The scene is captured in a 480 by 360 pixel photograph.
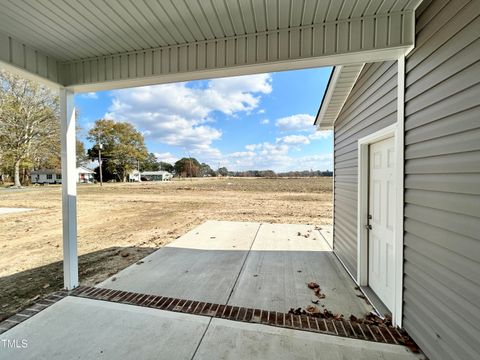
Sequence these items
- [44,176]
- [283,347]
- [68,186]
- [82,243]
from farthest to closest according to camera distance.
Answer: [44,176]
[82,243]
[68,186]
[283,347]

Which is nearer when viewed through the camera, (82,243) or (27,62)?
(27,62)

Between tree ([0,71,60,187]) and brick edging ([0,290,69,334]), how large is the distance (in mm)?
21896

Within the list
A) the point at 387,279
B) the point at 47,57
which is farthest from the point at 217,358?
the point at 47,57

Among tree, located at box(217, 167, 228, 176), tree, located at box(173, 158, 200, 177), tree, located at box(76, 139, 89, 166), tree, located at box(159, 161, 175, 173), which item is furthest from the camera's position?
tree, located at box(159, 161, 175, 173)

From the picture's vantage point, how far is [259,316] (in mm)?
2373

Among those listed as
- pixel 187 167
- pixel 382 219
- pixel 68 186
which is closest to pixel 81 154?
pixel 187 167

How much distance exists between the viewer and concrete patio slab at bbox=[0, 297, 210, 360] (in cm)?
184

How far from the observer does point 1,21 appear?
197cm

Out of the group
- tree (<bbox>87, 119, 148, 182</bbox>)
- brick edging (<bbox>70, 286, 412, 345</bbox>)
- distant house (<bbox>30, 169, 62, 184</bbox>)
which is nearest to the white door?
brick edging (<bbox>70, 286, 412, 345</bbox>)

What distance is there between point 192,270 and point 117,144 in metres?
42.7

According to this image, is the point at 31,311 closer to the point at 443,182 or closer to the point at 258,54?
the point at 258,54

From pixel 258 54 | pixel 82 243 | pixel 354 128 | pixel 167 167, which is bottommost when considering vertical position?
pixel 82 243

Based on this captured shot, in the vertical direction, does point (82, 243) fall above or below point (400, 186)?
below

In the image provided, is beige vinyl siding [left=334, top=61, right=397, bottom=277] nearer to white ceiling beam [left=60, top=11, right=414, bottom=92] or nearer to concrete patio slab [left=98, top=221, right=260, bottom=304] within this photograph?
white ceiling beam [left=60, top=11, right=414, bottom=92]
